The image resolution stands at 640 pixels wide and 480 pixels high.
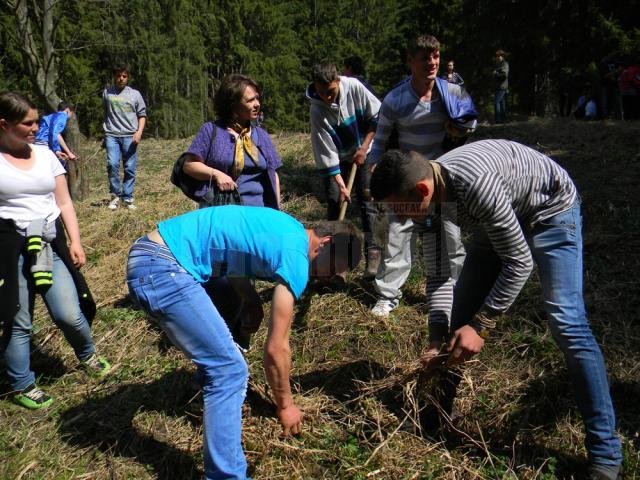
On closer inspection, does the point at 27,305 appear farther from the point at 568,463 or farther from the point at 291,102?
the point at 291,102

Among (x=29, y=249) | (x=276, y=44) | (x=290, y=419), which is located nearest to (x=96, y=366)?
(x=29, y=249)

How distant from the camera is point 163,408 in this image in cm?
317

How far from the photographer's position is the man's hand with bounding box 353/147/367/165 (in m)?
4.34

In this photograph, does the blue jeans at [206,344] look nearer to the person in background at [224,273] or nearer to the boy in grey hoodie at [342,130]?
Result: the person in background at [224,273]

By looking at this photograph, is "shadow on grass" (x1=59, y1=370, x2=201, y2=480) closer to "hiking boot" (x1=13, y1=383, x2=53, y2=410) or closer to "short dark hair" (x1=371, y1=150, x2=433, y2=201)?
"hiking boot" (x1=13, y1=383, x2=53, y2=410)

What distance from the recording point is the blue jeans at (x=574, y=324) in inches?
87.2

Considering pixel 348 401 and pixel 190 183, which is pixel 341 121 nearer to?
pixel 190 183

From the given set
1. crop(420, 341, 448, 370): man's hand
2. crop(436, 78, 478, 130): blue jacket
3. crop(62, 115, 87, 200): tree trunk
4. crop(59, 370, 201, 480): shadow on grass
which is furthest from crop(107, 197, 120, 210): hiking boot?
crop(420, 341, 448, 370): man's hand

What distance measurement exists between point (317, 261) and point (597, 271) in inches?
115

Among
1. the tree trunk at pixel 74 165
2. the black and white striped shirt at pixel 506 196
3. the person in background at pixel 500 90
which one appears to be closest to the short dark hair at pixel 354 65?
the black and white striped shirt at pixel 506 196

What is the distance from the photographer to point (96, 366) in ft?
11.7

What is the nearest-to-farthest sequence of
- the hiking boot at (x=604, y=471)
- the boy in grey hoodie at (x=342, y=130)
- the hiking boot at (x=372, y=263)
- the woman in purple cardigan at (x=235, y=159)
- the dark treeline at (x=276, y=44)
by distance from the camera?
the hiking boot at (x=604, y=471), the woman in purple cardigan at (x=235, y=159), the boy in grey hoodie at (x=342, y=130), the hiking boot at (x=372, y=263), the dark treeline at (x=276, y=44)

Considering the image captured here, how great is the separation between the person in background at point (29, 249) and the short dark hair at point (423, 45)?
2418 millimetres

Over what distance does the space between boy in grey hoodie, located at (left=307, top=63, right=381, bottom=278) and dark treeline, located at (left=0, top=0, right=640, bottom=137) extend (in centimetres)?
581
